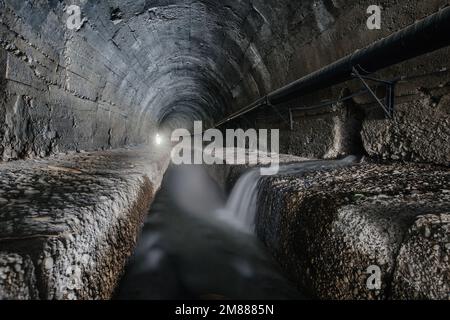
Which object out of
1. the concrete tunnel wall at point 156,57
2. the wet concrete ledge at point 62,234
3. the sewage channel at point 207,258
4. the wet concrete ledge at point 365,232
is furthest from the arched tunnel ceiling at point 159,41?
the wet concrete ledge at point 365,232

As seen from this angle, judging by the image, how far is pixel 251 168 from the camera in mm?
4180

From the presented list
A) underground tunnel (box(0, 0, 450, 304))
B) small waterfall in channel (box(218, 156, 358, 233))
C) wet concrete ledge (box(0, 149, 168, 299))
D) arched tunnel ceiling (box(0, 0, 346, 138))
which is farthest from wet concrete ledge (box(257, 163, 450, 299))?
arched tunnel ceiling (box(0, 0, 346, 138))

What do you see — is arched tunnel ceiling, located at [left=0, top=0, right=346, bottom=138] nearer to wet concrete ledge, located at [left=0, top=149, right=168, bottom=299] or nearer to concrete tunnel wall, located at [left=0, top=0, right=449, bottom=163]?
concrete tunnel wall, located at [left=0, top=0, right=449, bottom=163]

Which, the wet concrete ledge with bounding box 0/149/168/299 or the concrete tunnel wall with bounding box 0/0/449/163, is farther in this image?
the concrete tunnel wall with bounding box 0/0/449/163

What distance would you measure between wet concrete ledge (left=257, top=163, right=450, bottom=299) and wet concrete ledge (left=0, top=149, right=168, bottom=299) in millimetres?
1214

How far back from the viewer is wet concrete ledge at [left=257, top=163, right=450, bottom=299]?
3.97 ft

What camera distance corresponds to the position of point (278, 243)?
2434 millimetres

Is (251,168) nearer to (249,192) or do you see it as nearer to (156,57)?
(249,192)

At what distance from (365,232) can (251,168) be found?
8.91 feet

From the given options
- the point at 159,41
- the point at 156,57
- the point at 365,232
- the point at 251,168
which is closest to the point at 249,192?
the point at 251,168

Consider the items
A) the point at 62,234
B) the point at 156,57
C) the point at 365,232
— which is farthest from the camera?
the point at 156,57

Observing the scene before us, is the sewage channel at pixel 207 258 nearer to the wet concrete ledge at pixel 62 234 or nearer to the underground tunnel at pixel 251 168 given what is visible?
the underground tunnel at pixel 251 168

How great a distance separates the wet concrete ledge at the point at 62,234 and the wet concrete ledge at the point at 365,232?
3.98ft
